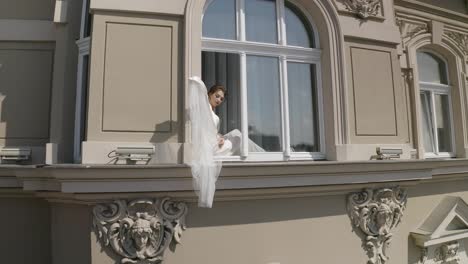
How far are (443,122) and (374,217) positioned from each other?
3.69 m

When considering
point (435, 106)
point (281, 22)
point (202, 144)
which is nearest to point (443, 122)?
point (435, 106)

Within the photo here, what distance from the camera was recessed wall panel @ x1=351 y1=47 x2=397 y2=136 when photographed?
5.28 meters

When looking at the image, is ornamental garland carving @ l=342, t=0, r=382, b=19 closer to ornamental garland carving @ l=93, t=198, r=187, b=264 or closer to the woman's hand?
the woman's hand

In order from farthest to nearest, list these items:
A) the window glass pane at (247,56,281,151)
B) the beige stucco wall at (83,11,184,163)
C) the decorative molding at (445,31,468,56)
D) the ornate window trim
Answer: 1. the decorative molding at (445,31,468,56)
2. the ornate window trim
3. the window glass pane at (247,56,281,151)
4. the beige stucco wall at (83,11,184,163)

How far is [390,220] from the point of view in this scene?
510 centimetres

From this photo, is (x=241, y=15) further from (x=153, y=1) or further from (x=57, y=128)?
(x=57, y=128)

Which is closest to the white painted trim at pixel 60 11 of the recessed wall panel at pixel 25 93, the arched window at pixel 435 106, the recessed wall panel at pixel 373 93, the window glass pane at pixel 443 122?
the recessed wall panel at pixel 25 93

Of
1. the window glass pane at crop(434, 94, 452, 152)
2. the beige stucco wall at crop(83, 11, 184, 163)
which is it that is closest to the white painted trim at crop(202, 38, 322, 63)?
the beige stucco wall at crop(83, 11, 184, 163)

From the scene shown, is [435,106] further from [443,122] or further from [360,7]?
[360,7]

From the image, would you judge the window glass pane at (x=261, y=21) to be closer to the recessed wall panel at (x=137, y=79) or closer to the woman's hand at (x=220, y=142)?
the recessed wall panel at (x=137, y=79)

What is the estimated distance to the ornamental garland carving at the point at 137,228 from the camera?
391cm

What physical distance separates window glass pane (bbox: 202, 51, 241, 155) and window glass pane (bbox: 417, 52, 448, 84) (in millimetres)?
4357

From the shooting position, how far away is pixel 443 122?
7.47 meters

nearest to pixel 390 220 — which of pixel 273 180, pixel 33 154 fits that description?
pixel 273 180
